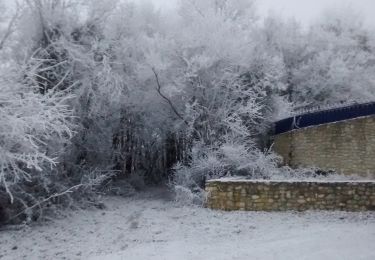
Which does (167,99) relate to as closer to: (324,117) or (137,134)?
(137,134)

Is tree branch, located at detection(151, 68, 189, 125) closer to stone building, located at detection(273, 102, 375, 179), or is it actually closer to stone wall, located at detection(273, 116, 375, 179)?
stone building, located at detection(273, 102, 375, 179)

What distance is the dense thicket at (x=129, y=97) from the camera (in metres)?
12.4

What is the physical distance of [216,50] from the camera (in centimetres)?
1695

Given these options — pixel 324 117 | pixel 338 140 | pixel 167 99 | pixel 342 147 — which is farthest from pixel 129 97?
pixel 342 147

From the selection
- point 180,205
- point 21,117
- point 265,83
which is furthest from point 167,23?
point 21,117

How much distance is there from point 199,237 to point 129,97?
888 centimetres

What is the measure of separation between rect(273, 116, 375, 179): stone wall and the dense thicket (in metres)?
1.88

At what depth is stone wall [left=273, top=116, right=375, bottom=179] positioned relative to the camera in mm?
17312

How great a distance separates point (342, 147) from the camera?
695 inches

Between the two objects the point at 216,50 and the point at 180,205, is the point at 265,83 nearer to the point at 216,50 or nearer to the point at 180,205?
the point at 216,50

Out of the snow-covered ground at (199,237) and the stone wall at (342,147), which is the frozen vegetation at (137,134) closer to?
the snow-covered ground at (199,237)

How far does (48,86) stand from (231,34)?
7.42 m

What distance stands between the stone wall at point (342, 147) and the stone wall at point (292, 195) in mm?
6530

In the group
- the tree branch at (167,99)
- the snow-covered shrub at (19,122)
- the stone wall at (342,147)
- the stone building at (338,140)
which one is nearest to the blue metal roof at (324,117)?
the stone building at (338,140)
